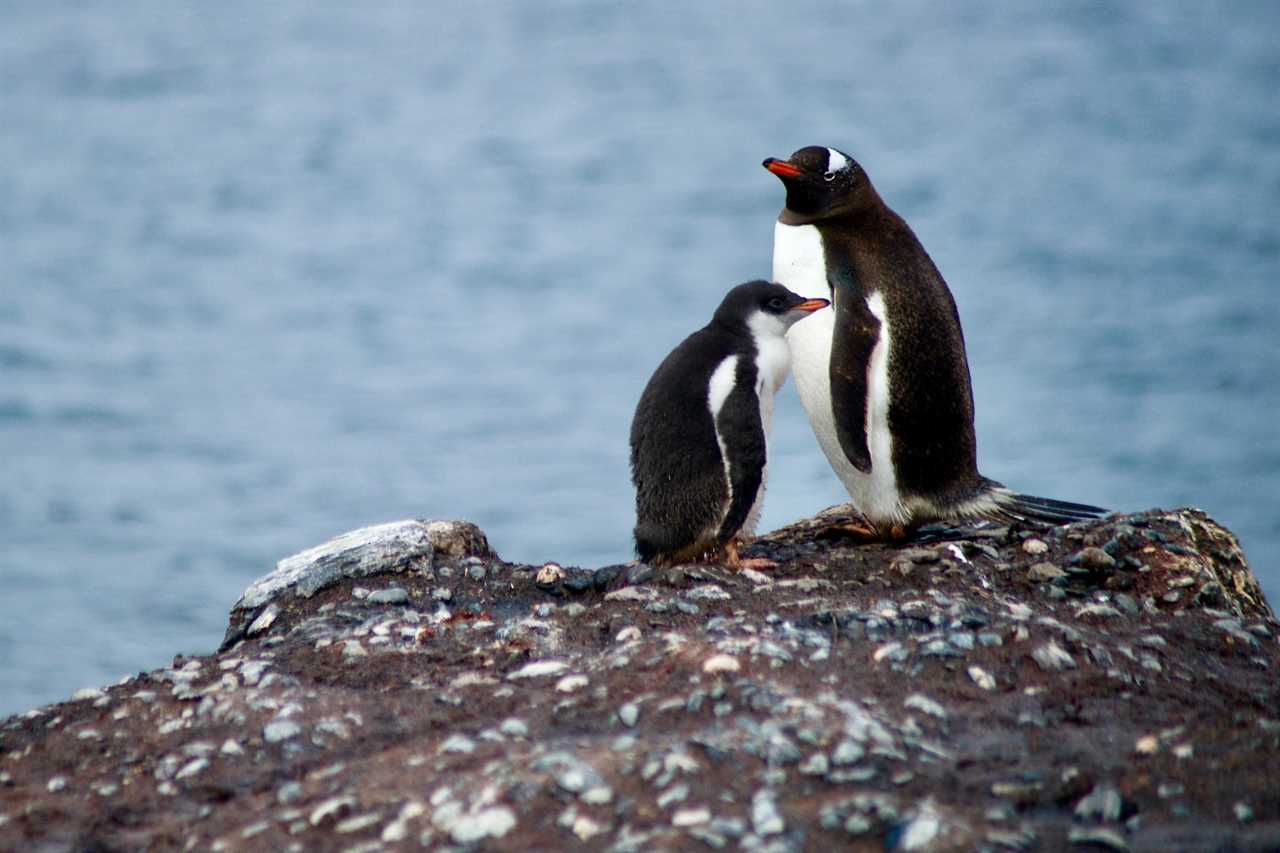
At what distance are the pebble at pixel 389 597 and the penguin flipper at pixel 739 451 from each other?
3.57 feet

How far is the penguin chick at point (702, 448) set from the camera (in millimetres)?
5328

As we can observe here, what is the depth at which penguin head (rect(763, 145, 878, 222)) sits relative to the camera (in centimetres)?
603

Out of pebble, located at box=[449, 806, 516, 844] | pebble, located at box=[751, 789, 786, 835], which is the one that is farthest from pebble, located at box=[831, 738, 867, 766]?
pebble, located at box=[449, 806, 516, 844]

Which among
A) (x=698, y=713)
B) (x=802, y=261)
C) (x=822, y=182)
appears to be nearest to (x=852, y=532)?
(x=802, y=261)

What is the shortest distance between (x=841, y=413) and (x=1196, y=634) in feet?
5.35

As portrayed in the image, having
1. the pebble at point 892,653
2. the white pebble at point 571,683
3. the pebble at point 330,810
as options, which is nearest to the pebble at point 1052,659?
the pebble at point 892,653

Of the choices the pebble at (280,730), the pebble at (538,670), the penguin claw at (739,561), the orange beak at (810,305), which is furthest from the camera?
the orange beak at (810,305)

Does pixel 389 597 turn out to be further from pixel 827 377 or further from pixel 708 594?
pixel 827 377

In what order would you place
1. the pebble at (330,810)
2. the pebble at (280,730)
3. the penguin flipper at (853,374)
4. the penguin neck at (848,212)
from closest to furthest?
the pebble at (330,810) < the pebble at (280,730) < the penguin flipper at (853,374) < the penguin neck at (848,212)

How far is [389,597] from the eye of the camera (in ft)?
16.8

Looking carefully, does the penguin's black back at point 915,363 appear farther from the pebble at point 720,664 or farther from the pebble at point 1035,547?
the pebble at point 720,664

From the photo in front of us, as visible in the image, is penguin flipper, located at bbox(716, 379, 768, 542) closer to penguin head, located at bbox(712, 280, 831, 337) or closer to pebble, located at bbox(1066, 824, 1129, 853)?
penguin head, located at bbox(712, 280, 831, 337)

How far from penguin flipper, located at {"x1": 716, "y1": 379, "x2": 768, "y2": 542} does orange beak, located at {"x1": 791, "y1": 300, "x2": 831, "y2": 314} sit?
1.36 feet

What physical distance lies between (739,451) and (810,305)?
643 mm
